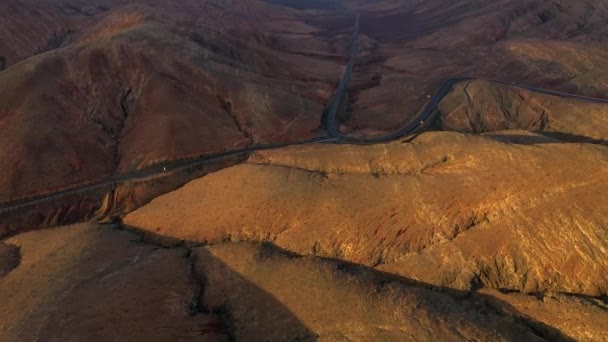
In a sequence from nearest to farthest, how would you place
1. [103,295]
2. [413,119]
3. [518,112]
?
[103,295] < [413,119] < [518,112]

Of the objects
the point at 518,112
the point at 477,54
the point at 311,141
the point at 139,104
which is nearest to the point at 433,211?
the point at 311,141

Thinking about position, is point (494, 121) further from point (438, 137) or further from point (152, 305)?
point (152, 305)

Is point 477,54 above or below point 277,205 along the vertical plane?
above

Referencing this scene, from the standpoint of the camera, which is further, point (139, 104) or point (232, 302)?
point (139, 104)

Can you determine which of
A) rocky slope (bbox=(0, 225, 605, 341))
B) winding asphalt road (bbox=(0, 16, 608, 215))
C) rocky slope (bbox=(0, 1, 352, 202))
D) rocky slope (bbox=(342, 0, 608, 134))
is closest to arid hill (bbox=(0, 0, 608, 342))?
rocky slope (bbox=(0, 225, 605, 341))

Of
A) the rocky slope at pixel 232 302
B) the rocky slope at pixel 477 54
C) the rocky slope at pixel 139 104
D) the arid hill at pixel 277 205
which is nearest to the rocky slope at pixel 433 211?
the arid hill at pixel 277 205

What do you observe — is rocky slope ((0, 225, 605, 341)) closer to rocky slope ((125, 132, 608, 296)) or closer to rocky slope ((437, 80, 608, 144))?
rocky slope ((125, 132, 608, 296))

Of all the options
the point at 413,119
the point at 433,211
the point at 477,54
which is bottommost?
the point at 413,119

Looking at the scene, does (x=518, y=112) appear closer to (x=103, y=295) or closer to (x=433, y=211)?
(x=433, y=211)

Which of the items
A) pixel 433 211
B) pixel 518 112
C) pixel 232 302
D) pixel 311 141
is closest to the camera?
pixel 232 302

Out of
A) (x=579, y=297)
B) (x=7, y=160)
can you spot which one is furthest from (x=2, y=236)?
(x=579, y=297)

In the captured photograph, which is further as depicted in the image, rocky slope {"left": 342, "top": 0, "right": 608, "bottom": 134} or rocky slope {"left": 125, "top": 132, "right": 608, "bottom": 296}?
rocky slope {"left": 342, "top": 0, "right": 608, "bottom": 134}
